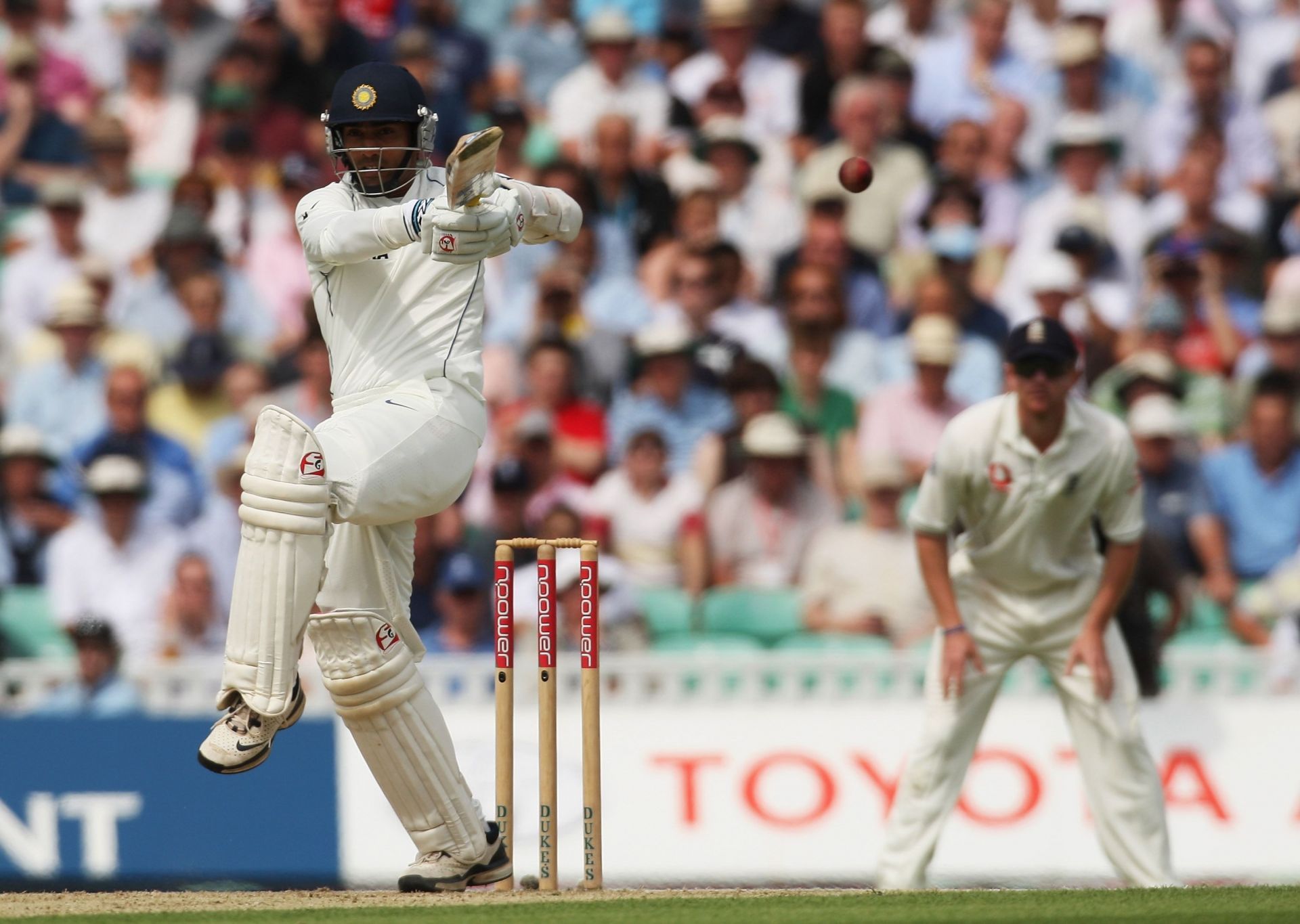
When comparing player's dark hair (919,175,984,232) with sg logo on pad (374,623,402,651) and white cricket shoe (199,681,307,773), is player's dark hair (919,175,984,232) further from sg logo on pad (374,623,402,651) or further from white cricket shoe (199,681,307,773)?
white cricket shoe (199,681,307,773)

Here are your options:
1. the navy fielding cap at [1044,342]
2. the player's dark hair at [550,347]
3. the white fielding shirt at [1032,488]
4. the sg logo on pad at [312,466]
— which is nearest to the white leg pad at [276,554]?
the sg logo on pad at [312,466]

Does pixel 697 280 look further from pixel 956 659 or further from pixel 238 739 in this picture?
pixel 238 739

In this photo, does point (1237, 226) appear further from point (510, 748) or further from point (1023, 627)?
point (510, 748)

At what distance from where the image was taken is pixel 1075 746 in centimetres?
651

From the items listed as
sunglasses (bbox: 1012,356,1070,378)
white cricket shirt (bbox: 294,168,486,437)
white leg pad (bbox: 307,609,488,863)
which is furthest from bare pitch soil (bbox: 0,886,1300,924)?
sunglasses (bbox: 1012,356,1070,378)

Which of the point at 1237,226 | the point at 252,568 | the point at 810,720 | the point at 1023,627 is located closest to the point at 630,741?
the point at 810,720

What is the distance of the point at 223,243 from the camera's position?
10.4 metres

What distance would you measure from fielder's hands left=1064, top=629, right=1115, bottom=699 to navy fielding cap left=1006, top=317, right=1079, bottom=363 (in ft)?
2.81

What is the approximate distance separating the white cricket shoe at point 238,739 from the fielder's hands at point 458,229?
1.06 metres

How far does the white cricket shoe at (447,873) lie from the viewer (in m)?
5.38

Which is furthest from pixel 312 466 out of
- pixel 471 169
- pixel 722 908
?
pixel 722 908

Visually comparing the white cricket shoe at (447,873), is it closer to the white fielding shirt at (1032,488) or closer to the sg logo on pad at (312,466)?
the sg logo on pad at (312,466)

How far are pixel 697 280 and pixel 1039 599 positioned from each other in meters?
3.42

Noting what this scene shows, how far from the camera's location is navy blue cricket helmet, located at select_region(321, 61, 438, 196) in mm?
5070
